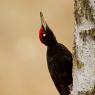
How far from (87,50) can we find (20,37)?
7120 millimetres

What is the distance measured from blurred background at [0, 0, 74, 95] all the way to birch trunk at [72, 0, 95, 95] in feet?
15.6

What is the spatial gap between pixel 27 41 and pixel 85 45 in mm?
7100

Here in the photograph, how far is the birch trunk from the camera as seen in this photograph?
14.2 ft

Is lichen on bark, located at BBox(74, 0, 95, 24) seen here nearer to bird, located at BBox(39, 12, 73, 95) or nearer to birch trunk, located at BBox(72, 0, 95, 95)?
birch trunk, located at BBox(72, 0, 95, 95)

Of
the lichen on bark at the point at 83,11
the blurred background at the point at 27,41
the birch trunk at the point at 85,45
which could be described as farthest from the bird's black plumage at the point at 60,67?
the blurred background at the point at 27,41

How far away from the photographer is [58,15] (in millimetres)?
11422

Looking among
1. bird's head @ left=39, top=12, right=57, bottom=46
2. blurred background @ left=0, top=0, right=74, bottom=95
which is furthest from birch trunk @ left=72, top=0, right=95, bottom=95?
blurred background @ left=0, top=0, right=74, bottom=95

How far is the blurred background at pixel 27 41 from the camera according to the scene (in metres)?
10.2

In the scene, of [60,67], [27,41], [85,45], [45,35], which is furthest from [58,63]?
[27,41]

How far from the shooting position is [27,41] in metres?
11.4

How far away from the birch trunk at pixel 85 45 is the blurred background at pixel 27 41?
4766 millimetres

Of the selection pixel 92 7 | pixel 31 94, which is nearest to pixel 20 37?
pixel 31 94

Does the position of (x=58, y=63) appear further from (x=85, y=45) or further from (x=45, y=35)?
(x=85, y=45)

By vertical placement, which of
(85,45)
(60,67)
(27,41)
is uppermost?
(85,45)
